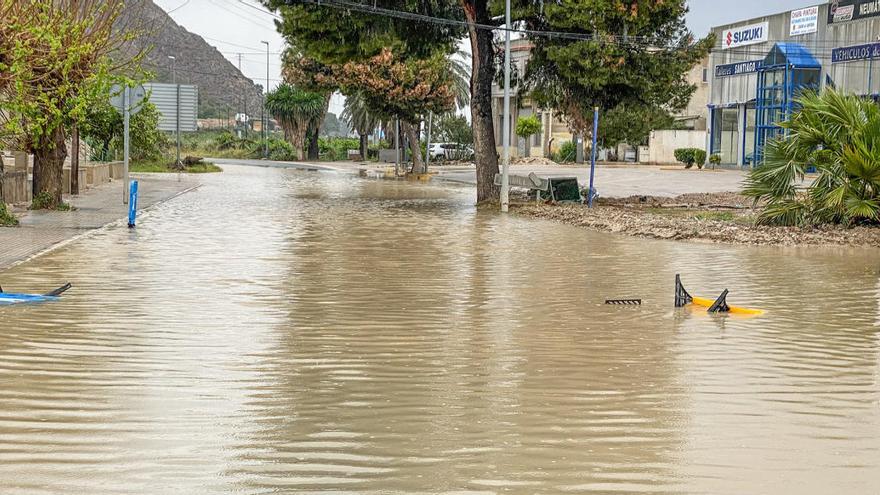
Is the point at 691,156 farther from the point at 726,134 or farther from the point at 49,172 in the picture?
the point at 49,172

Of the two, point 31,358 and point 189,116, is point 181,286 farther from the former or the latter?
point 189,116

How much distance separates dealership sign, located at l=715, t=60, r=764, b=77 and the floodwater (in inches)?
1903

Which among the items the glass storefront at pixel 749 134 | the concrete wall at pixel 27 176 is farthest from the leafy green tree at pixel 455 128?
the concrete wall at pixel 27 176

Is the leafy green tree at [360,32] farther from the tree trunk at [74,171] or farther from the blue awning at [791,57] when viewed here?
the blue awning at [791,57]

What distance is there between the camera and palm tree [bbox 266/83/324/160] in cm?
9325

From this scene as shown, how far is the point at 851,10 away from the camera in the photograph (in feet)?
189

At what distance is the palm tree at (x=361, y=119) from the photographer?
8519 centimetres

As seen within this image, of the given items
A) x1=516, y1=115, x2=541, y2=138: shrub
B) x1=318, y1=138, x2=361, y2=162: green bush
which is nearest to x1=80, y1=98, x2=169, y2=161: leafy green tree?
x1=516, y1=115, x2=541, y2=138: shrub

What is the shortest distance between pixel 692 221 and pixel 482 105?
10.4 meters

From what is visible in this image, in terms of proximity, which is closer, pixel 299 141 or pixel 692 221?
pixel 692 221

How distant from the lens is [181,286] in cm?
1426

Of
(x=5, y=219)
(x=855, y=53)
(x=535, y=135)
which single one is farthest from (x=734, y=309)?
(x=535, y=135)

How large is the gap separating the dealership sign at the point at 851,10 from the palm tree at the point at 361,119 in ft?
113

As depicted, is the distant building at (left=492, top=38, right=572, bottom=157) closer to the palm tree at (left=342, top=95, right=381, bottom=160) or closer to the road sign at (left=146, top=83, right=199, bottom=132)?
the palm tree at (left=342, top=95, right=381, bottom=160)
